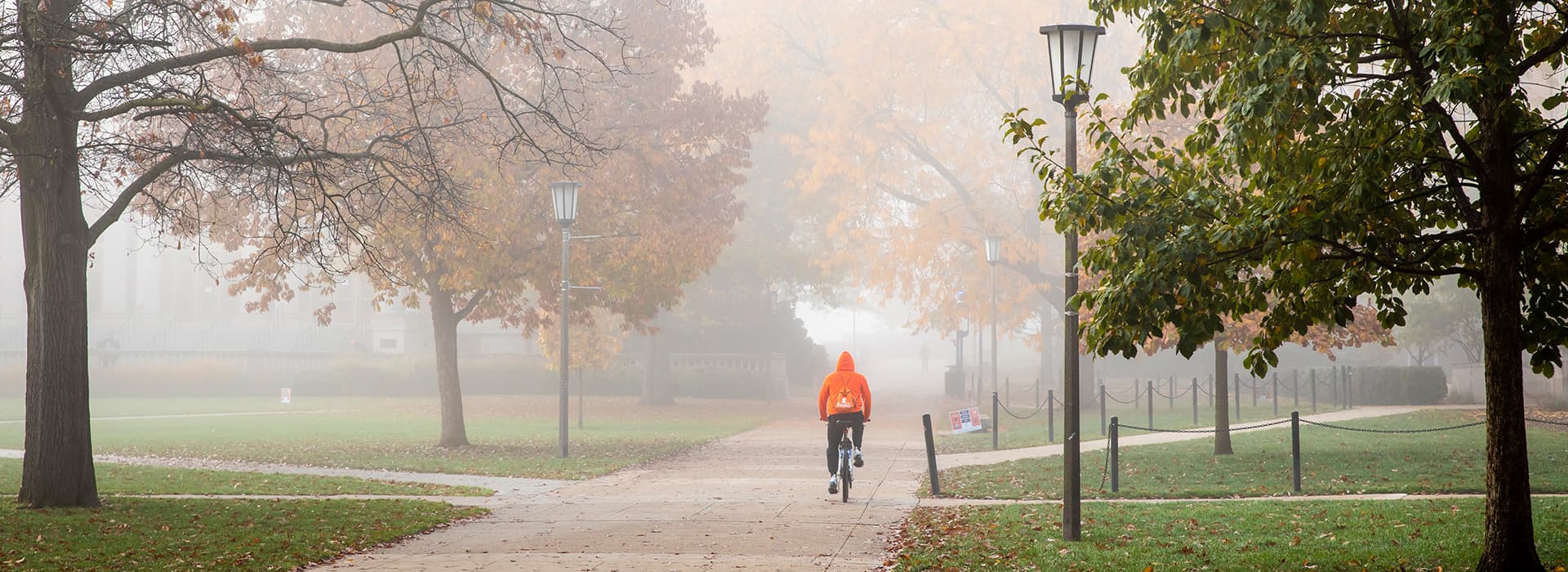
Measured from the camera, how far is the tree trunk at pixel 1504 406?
7398mm

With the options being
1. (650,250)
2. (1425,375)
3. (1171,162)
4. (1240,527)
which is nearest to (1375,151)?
(1171,162)

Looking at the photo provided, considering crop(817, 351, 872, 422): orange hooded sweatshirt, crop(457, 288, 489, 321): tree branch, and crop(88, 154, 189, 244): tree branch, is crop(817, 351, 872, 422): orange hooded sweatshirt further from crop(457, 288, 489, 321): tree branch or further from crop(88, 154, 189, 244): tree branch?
crop(457, 288, 489, 321): tree branch

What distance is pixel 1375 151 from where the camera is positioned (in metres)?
6.94

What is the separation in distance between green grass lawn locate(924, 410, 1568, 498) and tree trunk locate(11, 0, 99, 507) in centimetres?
972

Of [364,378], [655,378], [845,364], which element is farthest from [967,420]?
[364,378]

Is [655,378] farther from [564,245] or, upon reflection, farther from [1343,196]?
[1343,196]

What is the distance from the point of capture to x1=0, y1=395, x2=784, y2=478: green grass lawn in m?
20.7

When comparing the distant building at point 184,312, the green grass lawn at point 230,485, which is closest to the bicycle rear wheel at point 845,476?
the green grass lawn at point 230,485

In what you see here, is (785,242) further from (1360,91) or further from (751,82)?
(1360,91)

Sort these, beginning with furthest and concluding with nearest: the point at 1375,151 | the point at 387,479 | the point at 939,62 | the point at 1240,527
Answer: the point at 939,62 < the point at 387,479 < the point at 1240,527 < the point at 1375,151

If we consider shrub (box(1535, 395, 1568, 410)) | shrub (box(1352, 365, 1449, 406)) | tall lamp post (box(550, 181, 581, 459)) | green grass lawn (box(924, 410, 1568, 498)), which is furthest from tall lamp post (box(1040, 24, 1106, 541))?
shrub (box(1352, 365, 1449, 406))

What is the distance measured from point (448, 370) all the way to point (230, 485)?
7930mm

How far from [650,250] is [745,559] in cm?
1567

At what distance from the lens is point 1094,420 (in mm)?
31578
